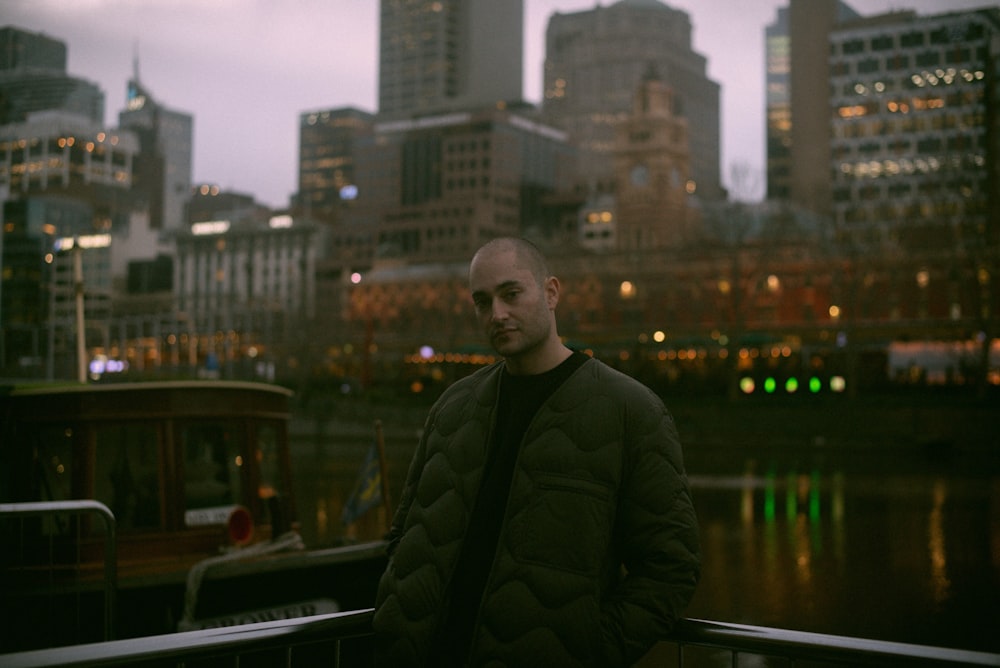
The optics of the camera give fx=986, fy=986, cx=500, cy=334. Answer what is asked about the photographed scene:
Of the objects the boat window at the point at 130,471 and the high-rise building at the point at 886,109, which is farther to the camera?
the high-rise building at the point at 886,109

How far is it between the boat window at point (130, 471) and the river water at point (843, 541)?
2.14 meters

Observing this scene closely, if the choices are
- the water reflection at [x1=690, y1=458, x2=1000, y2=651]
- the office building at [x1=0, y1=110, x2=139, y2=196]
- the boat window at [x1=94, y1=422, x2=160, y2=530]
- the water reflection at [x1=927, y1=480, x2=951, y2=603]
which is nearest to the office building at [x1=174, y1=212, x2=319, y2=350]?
the office building at [x1=0, y1=110, x2=139, y2=196]

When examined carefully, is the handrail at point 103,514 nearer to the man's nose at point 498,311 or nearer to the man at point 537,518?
the man at point 537,518

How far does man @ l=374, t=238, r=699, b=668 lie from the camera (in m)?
3.12

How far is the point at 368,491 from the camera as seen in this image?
34.9 ft

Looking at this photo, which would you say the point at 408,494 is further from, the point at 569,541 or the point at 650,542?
the point at 650,542

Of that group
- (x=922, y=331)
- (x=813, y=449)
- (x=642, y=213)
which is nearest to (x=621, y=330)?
(x=922, y=331)

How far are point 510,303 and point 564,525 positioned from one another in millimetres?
830

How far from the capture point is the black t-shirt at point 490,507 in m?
3.30

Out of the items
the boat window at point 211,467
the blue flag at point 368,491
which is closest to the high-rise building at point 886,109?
the blue flag at point 368,491

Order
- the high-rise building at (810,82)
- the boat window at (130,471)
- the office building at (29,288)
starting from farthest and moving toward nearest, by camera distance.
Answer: the high-rise building at (810,82)
the office building at (29,288)
the boat window at (130,471)

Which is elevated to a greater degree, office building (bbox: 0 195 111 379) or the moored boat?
office building (bbox: 0 195 111 379)

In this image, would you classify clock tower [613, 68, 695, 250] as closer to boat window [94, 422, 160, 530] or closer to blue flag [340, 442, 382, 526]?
blue flag [340, 442, 382, 526]

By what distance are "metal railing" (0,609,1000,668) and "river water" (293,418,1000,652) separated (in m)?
6.64
